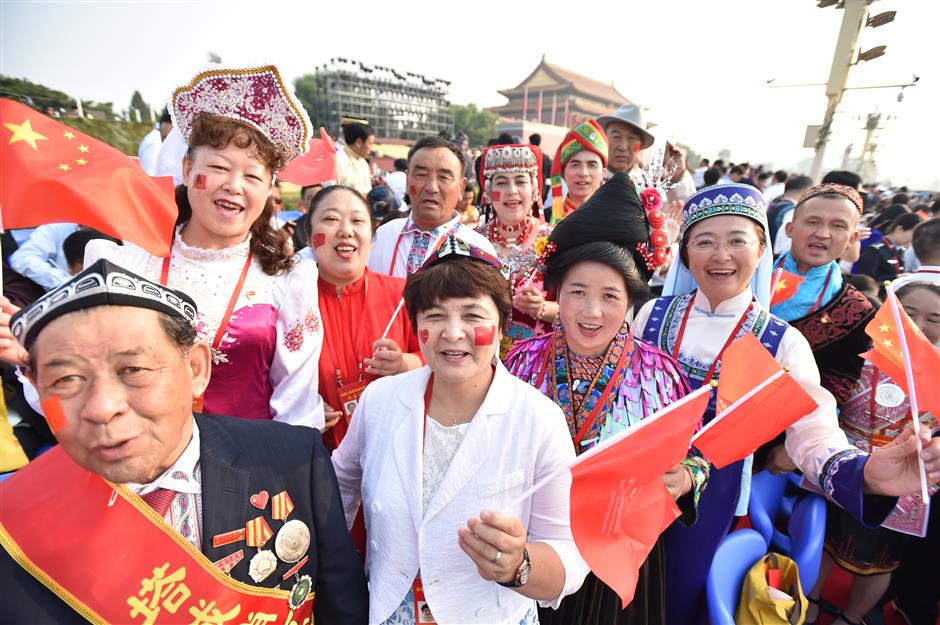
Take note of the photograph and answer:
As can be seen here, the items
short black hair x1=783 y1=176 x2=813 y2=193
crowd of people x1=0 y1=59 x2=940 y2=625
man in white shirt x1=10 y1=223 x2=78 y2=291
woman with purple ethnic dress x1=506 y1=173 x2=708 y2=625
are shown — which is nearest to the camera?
crowd of people x1=0 y1=59 x2=940 y2=625

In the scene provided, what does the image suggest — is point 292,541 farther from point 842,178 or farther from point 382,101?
point 382,101

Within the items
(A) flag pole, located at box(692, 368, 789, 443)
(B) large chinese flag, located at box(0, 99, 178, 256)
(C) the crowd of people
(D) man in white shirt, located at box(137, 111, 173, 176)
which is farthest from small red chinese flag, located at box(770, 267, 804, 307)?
(D) man in white shirt, located at box(137, 111, 173, 176)

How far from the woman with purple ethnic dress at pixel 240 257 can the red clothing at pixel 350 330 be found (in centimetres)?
21

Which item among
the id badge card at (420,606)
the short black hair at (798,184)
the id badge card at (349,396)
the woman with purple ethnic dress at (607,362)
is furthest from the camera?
the short black hair at (798,184)

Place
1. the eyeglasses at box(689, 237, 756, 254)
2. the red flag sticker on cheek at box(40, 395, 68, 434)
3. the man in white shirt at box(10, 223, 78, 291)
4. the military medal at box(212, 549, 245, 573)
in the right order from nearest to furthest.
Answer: the red flag sticker on cheek at box(40, 395, 68, 434), the military medal at box(212, 549, 245, 573), the eyeglasses at box(689, 237, 756, 254), the man in white shirt at box(10, 223, 78, 291)

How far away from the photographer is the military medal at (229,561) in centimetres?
131

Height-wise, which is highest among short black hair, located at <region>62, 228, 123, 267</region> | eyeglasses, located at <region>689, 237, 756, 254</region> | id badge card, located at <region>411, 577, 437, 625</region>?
eyeglasses, located at <region>689, 237, 756, 254</region>

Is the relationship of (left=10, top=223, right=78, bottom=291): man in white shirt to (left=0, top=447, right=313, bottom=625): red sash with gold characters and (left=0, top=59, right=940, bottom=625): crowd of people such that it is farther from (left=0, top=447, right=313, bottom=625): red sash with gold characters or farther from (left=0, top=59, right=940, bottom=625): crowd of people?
(left=0, top=447, right=313, bottom=625): red sash with gold characters

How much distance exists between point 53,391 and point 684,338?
2489mm

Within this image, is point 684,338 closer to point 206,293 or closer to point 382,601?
point 382,601

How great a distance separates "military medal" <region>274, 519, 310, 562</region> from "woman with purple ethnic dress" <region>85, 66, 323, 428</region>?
28.2 inches

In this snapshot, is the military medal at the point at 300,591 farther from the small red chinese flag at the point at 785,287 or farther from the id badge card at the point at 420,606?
the small red chinese flag at the point at 785,287

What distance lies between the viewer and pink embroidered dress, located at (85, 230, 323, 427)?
203cm

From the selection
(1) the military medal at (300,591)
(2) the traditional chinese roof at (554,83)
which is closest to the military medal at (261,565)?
(1) the military medal at (300,591)
